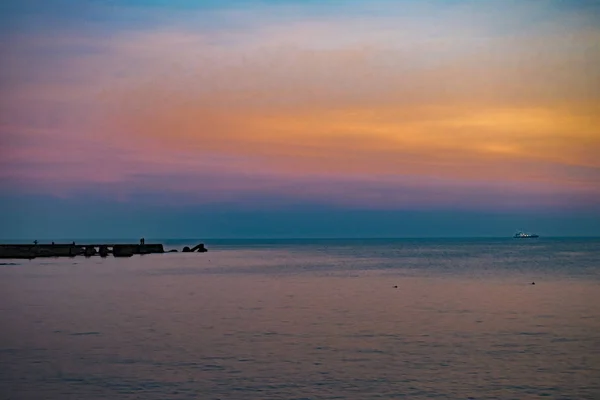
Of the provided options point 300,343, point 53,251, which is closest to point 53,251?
point 53,251

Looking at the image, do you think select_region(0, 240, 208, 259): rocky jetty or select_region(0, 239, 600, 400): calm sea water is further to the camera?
select_region(0, 240, 208, 259): rocky jetty

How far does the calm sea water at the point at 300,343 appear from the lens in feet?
82.0

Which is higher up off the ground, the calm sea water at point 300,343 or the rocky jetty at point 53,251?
the rocky jetty at point 53,251

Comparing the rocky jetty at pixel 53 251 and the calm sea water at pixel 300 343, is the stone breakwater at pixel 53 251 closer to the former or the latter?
the rocky jetty at pixel 53 251

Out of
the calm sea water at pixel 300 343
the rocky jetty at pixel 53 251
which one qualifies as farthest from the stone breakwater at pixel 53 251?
the calm sea water at pixel 300 343

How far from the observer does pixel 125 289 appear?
2456 inches

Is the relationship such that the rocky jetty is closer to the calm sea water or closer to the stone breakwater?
the stone breakwater

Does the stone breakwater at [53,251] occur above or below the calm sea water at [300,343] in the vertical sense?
above

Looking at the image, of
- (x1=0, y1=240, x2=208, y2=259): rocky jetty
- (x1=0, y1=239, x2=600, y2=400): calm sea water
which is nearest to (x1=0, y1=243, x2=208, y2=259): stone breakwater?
(x1=0, y1=240, x2=208, y2=259): rocky jetty

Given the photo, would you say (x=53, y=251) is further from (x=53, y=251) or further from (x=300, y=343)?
(x=300, y=343)

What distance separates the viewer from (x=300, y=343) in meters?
33.0

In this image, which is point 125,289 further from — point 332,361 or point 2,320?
point 332,361

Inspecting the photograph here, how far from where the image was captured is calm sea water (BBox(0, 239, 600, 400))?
25.0 metres

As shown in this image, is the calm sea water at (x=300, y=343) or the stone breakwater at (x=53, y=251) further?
the stone breakwater at (x=53, y=251)
